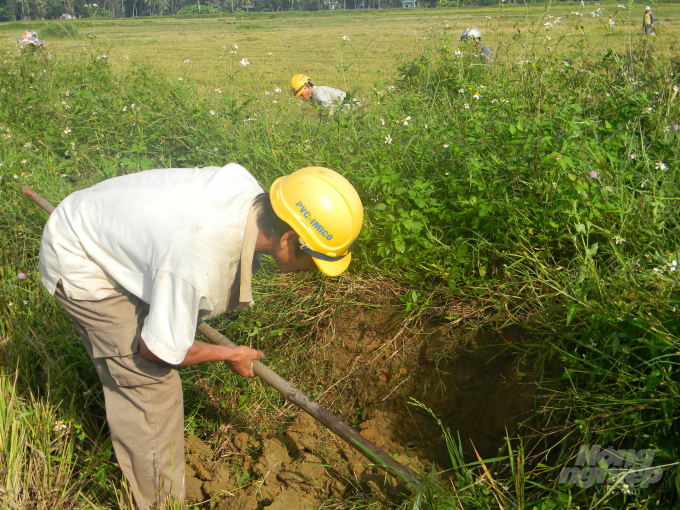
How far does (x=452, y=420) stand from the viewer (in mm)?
2982

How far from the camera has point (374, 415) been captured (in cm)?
315

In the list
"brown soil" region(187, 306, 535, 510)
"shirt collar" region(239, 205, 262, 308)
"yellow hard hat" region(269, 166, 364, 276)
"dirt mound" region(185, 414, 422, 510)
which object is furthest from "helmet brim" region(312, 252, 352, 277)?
"dirt mound" region(185, 414, 422, 510)

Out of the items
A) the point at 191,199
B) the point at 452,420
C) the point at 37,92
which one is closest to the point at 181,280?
the point at 191,199

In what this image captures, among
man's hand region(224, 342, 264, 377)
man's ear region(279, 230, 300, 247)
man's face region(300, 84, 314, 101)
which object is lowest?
man's hand region(224, 342, 264, 377)

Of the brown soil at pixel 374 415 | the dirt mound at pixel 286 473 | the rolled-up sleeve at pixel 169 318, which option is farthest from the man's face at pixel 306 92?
the rolled-up sleeve at pixel 169 318

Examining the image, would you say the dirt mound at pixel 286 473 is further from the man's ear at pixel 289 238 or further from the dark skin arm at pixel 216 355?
the man's ear at pixel 289 238

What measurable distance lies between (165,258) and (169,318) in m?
0.23

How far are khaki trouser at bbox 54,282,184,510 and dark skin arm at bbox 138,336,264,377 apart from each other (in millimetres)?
119

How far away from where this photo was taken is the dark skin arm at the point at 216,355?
224cm

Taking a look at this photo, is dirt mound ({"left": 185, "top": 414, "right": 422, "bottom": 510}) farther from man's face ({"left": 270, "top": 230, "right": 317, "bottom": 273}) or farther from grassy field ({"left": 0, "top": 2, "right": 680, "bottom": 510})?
man's face ({"left": 270, "top": 230, "right": 317, "bottom": 273})

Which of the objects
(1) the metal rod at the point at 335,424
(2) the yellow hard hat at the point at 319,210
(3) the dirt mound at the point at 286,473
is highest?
(2) the yellow hard hat at the point at 319,210

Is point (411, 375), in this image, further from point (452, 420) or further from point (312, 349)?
point (312, 349)

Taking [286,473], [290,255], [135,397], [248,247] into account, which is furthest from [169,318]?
[286,473]

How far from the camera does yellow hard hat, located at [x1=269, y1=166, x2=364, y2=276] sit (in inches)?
87.6
